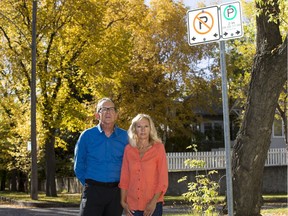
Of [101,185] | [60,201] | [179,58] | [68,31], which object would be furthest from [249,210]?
[179,58]

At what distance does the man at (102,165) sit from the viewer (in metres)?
6.98

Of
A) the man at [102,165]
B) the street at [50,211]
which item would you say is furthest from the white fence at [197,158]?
the man at [102,165]

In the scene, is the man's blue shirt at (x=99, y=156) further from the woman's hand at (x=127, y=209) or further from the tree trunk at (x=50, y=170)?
the tree trunk at (x=50, y=170)

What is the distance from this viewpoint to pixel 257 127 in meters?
12.4

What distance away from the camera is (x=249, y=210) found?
12234 millimetres

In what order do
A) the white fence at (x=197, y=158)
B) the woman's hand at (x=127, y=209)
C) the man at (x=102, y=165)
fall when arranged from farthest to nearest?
the white fence at (x=197, y=158)
the man at (x=102, y=165)
the woman's hand at (x=127, y=209)

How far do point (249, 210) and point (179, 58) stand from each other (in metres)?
28.8

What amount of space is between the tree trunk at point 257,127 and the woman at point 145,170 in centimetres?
591

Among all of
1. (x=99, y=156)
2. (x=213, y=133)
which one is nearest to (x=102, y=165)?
(x=99, y=156)

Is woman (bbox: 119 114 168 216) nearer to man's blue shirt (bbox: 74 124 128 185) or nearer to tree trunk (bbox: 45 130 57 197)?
man's blue shirt (bbox: 74 124 128 185)

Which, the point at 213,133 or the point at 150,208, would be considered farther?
the point at 213,133

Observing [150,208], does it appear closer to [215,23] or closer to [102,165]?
[102,165]

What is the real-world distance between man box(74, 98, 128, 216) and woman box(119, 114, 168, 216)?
34 cm

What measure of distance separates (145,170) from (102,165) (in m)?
0.58
